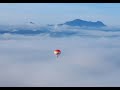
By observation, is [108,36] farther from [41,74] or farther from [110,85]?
[41,74]

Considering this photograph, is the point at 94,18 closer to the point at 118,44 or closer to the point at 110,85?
the point at 118,44

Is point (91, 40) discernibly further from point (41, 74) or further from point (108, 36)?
point (41, 74)

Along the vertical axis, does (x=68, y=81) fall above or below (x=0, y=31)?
below

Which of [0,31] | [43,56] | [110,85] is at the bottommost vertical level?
[110,85]

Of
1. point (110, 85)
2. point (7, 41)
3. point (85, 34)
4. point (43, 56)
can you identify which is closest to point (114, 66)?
point (110, 85)

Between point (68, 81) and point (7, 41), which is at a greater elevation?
point (7, 41)

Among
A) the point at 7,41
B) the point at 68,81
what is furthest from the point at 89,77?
the point at 7,41

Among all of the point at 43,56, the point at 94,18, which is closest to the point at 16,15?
the point at 43,56
